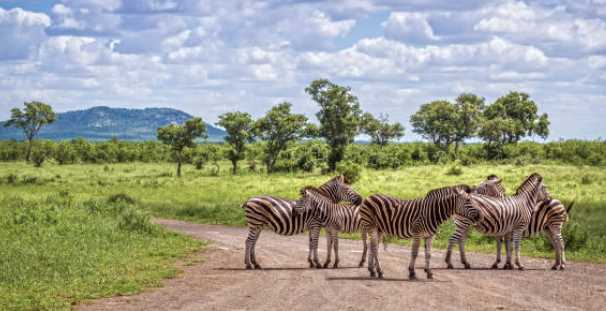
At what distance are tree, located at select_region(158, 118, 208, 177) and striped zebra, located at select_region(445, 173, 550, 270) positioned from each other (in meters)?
66.4

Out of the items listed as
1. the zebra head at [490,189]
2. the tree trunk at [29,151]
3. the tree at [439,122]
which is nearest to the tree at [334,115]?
the tree at [439,122]

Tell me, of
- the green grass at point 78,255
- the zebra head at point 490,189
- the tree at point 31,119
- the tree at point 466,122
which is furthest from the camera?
the tree at point 31,119

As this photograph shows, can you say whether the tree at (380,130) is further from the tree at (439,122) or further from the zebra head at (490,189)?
the zebra head at (490,189)

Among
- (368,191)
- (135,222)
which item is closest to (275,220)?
(135,222)

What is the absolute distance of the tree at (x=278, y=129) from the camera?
84.2 meters

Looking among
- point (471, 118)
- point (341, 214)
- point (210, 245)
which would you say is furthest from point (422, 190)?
point (471, 118)

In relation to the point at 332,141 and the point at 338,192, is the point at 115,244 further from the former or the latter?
the point at 332,141

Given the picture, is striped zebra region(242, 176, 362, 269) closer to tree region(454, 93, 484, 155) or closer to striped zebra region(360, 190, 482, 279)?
striped zebra region(360, 190, 482, 279)

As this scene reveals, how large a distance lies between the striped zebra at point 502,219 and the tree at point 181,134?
66.4m

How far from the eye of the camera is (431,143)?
108m

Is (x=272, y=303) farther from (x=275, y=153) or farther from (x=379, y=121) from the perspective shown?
(x=379, y=121)

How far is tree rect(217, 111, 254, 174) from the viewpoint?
83.3m

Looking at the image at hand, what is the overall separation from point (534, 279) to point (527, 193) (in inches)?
→ 138

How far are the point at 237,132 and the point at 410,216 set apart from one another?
67.4 m
